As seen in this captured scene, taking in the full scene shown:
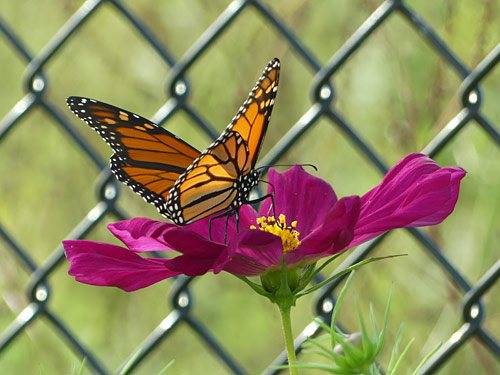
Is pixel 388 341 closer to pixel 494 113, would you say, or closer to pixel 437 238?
pixel 437 238

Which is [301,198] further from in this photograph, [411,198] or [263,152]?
[263,152]

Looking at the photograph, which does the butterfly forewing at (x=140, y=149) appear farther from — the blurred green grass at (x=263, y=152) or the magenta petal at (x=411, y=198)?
the blurred green grass at (x=263, y=152)

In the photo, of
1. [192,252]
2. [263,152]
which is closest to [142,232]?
[192,252]

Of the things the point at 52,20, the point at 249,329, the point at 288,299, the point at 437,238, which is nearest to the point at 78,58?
the point at 52,20

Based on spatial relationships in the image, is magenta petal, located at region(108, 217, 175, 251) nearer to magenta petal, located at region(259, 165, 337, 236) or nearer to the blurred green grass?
magenta petal, located at region(259, 165, 337, 236)

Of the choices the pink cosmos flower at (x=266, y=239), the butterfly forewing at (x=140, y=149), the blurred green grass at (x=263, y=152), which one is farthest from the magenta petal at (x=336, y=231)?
the blurred green grass at (x=263, y=152)

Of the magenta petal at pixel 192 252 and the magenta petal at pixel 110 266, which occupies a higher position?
the magenta petal at pixel 110 266
